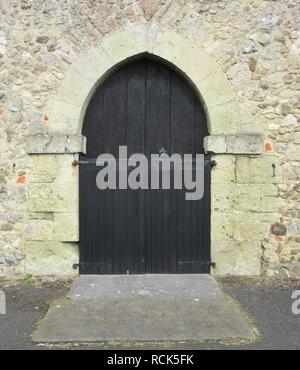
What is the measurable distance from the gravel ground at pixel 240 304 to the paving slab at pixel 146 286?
0.18 m

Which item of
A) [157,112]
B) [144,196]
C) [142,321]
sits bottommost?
[142,321]

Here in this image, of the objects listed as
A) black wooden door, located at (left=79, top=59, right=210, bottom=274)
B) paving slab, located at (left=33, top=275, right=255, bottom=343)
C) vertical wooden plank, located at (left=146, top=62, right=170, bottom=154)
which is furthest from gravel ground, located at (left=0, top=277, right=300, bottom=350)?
vertical wooden plank, located at (left=146, top=62, right=170, bottom=154)

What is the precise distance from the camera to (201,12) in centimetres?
441

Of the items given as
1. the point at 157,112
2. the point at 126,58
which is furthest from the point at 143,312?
the point at 126,58

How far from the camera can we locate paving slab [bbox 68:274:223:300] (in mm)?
3939

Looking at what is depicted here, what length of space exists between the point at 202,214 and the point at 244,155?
0.90 metres

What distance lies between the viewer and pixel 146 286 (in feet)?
13.8

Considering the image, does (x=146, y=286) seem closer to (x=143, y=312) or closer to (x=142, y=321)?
(x=143, y=312)

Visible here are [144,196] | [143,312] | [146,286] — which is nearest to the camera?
[143,312]

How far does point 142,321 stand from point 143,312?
190 millimetres

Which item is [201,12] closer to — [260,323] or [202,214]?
[202,214]

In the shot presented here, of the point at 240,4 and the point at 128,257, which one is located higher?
the point at 240,4

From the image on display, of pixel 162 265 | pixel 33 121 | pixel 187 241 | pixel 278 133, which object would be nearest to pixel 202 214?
pixel 187 241

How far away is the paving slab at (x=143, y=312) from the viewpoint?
10.0 ft
